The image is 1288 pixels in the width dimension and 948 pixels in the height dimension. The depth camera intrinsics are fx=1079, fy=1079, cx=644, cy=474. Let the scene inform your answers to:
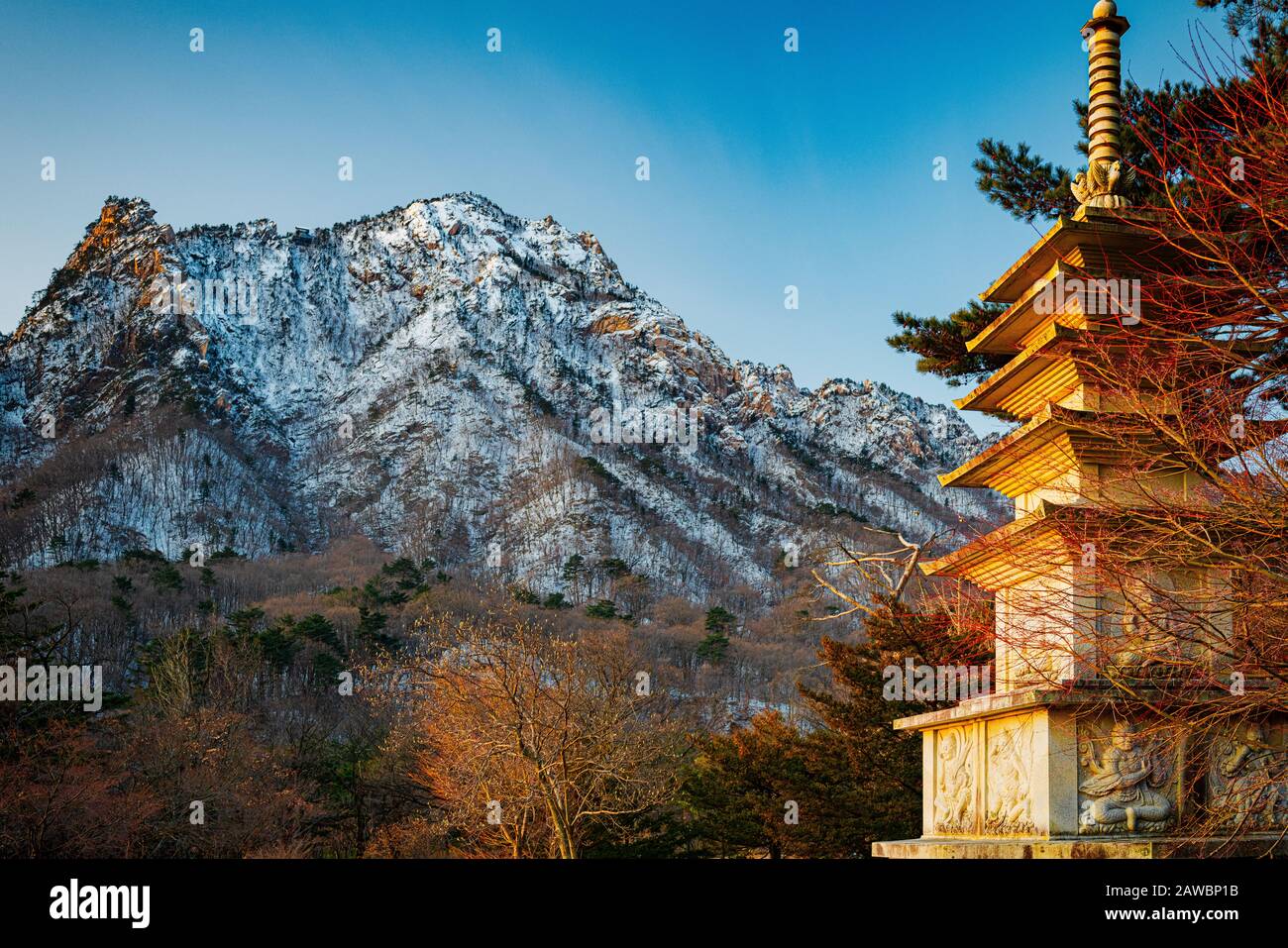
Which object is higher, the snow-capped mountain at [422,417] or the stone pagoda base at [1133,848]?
the snow-capped mountain at [422,417]

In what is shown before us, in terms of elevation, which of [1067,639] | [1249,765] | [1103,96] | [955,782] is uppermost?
[1103,96]

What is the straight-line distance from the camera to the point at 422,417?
129 meters

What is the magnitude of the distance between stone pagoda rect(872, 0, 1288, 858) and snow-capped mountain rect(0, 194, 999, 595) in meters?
77.9

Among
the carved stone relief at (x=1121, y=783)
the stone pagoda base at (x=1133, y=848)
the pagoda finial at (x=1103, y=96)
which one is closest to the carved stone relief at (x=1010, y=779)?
the stone pagoda base at (x=1133, y=848)

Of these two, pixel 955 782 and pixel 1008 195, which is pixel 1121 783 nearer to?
pixel 955 782

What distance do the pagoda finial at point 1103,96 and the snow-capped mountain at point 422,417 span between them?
255ft

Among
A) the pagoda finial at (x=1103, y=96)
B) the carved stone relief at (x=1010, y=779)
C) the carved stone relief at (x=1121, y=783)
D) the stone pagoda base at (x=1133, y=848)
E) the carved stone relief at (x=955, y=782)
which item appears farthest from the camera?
the pagoda finial at (x=1103, y=96)

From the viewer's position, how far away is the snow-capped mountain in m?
105

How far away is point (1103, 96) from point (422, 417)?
122 metres

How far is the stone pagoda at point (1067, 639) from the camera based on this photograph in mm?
9000

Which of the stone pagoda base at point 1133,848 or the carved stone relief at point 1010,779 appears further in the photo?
the carved stone relief at point 1010,779

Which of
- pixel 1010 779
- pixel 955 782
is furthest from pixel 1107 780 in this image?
pixel 955 782

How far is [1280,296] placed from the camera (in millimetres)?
6547

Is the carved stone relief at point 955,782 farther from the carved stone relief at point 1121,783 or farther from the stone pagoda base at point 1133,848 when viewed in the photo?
the carved stone relief at point 1121,783
